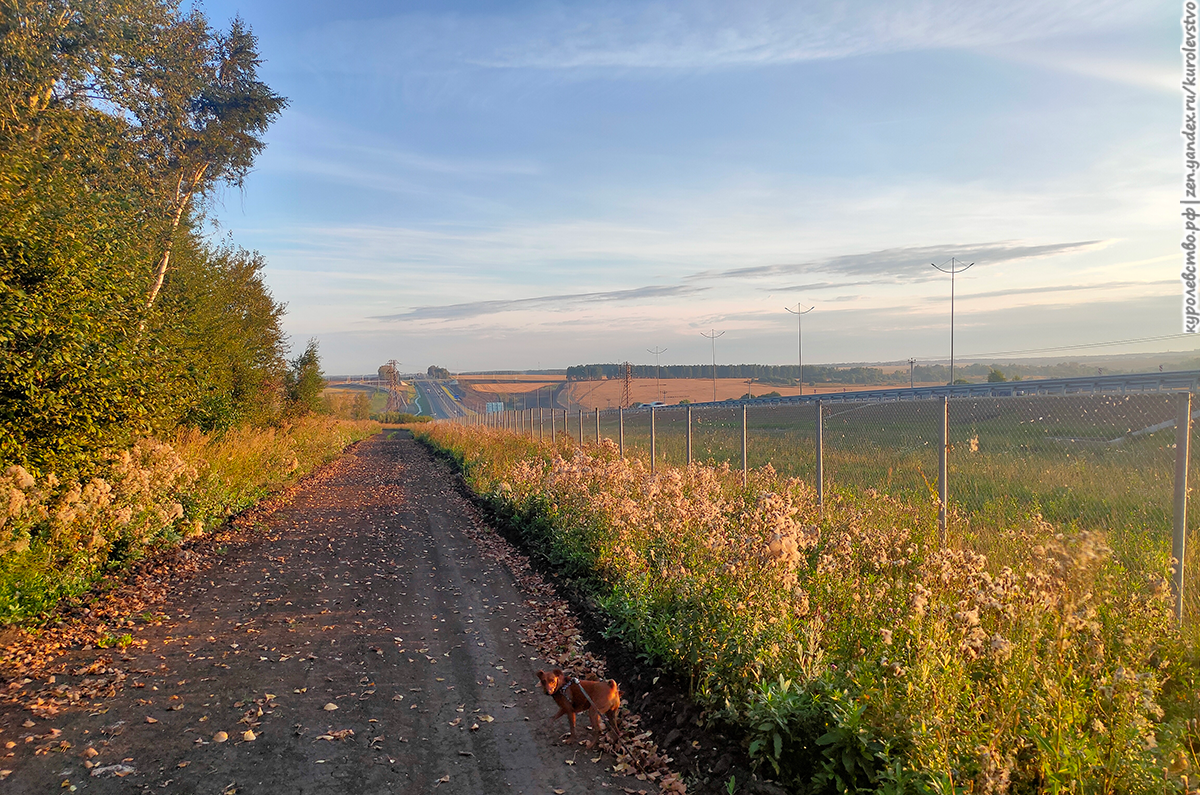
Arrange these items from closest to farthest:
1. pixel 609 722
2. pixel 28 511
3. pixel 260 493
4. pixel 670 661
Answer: pixel 609 722, pixel 670 661, pixel 28 511, pixel 260 493

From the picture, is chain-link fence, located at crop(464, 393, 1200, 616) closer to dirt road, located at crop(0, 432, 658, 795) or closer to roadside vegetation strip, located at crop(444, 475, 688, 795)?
roadside vegetation strip, located at crop(444, 475, 688, 795)

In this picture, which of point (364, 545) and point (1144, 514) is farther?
point (364, 545)

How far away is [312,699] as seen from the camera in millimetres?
5164

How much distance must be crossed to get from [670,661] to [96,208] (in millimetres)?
9630

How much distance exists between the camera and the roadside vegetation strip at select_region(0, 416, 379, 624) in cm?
657

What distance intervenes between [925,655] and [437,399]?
142 meters

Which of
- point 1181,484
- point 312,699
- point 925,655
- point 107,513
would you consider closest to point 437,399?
point 107,513

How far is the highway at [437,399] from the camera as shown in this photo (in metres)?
108

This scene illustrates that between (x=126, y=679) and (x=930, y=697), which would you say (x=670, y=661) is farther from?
(x=126, y=679)

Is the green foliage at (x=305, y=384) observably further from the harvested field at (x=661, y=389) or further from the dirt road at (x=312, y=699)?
the harvested field at (x=661, y=389)

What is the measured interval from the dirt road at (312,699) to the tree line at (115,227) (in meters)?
2.59

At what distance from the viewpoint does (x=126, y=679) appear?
5457 mm

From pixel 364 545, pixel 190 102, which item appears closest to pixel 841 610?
pixel 364 545

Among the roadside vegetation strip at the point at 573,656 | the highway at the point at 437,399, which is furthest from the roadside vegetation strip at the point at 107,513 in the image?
the highway at the point at 437,399
